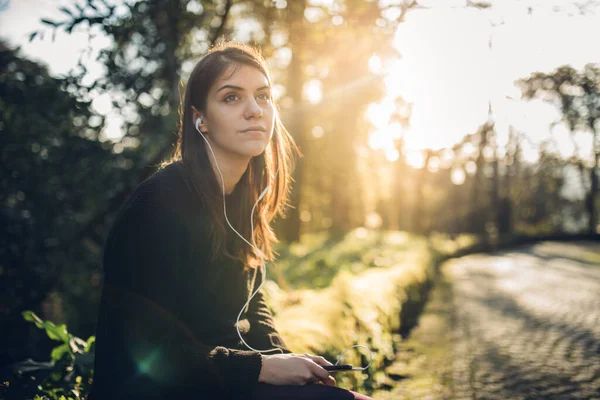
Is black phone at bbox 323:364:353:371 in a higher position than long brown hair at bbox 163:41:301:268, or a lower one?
lower

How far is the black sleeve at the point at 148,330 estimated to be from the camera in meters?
1.92

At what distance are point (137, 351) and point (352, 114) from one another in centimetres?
2053

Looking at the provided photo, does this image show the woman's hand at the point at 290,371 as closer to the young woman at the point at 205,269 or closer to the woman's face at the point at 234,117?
the young woman at the point at 205,269

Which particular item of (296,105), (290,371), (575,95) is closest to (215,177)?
(290,371)

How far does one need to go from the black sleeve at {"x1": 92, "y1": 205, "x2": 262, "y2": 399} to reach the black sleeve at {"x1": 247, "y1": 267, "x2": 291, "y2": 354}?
0.54 m

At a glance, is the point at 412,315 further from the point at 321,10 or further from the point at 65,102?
the point at 65,102

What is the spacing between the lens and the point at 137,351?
1916 millimetres

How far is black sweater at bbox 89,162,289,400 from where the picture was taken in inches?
75.7

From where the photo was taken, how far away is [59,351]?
125 inches

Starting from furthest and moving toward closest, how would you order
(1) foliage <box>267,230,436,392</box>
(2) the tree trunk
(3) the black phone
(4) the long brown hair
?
(2) the tree trunk
(1) foliage <box>267,230,436,392</box>
(4) the long brown hair
(3) the black phone

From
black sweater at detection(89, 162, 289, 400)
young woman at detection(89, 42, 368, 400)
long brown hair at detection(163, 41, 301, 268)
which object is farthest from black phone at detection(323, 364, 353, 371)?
long brown hair at detection(163, 41, 301, 268)

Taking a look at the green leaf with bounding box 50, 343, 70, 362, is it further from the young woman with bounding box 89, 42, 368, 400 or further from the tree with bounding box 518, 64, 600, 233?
the tree with bounding box 518, 64, 600, 233

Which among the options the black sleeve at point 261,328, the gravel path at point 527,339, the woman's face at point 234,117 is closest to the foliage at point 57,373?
the black sleeve at point 261,328

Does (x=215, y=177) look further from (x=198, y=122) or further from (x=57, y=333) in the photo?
(x=57, y=333)
